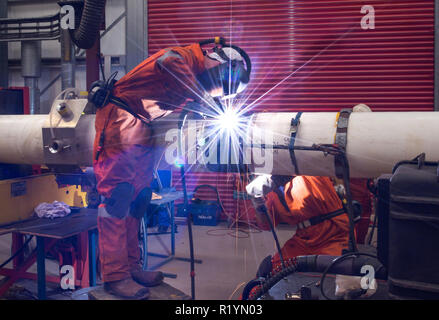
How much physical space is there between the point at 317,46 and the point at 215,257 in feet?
11.2

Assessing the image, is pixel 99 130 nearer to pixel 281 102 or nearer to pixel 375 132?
pixel 375 132

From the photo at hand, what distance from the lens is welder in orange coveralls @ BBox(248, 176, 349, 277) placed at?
9.09ft

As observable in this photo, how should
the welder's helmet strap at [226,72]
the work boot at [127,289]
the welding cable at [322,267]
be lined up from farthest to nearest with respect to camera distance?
the work boot at [127,289] → the welder's helmet strap at [226,72] → the welding cable at [322,267]

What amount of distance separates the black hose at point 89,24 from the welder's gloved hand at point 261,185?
2.20 meters

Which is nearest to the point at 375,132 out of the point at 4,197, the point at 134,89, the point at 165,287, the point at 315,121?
the point at 315,121

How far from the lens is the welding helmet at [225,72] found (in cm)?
220

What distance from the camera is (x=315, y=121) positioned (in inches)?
82.4

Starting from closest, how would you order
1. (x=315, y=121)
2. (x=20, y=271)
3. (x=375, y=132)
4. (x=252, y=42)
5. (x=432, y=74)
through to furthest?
1. (x=375, y=132)
2. (x=315, y=121)
3. (x=20, y=271)
4. (x=432, y=74)
5. (x=252, y=42)

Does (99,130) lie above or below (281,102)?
below

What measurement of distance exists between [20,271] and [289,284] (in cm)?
236

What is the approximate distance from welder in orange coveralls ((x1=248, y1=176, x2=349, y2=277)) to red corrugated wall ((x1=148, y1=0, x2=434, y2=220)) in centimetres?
318

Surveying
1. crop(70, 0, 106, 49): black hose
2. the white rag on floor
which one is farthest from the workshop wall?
the white rag on floor

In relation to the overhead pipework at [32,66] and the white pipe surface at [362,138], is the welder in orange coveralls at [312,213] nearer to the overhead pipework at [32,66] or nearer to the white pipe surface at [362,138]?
the white pipe surface at [362,138]

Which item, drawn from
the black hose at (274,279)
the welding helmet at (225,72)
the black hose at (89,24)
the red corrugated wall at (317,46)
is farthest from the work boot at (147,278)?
the red corrugated wall at (317,46)
